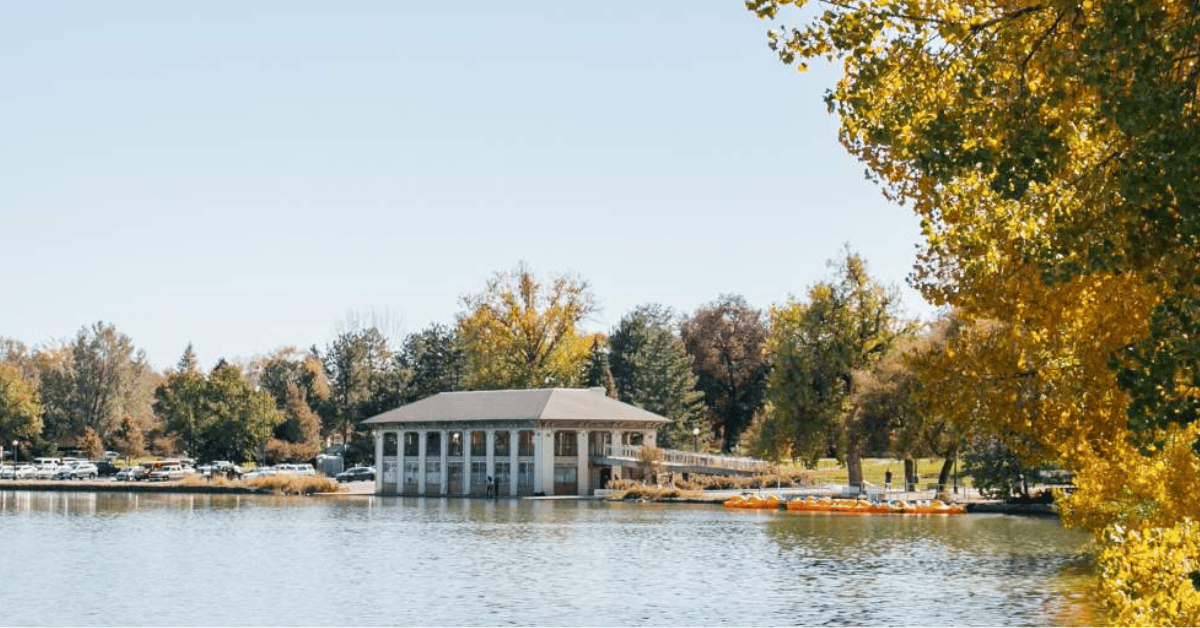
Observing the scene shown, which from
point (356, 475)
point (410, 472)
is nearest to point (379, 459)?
point (410, 472)

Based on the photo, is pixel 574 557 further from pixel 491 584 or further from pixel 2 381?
pixel 2 381

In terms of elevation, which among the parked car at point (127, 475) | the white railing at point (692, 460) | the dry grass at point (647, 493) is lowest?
the dry grass at point (647, 493)

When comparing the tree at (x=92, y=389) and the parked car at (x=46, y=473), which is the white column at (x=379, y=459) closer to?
the parked car at (x=46, y=473)

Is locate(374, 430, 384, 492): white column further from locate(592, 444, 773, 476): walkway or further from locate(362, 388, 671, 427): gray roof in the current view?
locate(592, 444, 773, 476): walkway

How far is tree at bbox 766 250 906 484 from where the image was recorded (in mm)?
77625

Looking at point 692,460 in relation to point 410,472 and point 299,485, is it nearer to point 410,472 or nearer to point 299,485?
point 410,472

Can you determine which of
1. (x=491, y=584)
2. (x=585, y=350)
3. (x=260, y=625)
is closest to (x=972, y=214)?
(x=260, y=625)

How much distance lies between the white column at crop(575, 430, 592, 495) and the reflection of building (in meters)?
0.06

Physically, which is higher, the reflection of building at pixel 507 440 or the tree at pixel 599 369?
the tree at pixel 599 369

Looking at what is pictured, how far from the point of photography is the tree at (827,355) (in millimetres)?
77625

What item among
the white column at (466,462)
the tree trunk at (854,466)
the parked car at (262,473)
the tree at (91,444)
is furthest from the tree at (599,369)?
the tree at (91,444)

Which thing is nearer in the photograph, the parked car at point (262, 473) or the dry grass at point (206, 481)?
the dry grass at point (206, 481)

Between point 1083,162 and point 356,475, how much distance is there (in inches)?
3841

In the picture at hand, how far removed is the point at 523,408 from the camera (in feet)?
299
